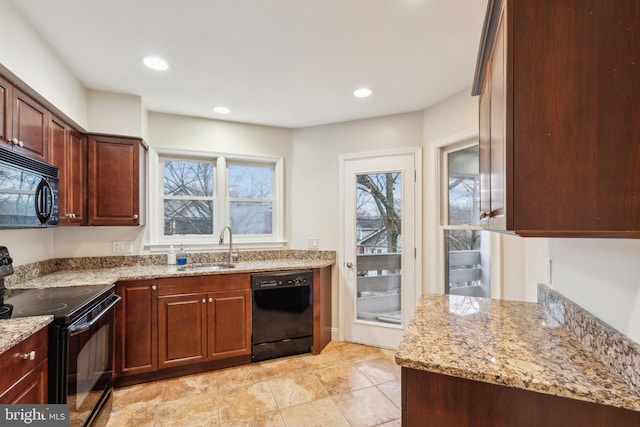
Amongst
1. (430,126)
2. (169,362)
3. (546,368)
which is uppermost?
(430,126)

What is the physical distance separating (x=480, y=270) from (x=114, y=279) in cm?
293

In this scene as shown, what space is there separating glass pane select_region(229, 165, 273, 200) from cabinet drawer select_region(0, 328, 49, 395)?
87.7 inches

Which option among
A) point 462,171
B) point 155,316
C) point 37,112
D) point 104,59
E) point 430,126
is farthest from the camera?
point 430,126

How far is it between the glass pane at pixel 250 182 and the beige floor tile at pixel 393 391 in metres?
2.32

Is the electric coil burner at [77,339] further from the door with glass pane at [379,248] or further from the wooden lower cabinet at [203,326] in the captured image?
the door with glass pane at [379,248]

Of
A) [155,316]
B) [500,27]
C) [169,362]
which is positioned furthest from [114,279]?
[500,27]

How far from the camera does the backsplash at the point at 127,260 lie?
7.43 feet

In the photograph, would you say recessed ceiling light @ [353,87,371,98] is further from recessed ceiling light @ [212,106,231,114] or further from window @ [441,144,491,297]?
recessed ceiling light @ [212,106,231,114]

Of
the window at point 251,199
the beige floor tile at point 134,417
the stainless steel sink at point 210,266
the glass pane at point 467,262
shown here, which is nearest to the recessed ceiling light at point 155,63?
the window at point 251,199

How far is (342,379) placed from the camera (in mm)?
2523

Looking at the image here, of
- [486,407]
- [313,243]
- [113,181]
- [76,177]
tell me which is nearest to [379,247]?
[313,243]

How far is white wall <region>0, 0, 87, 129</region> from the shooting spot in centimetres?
158

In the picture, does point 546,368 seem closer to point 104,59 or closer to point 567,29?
point 567,29

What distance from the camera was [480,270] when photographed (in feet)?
8.20
